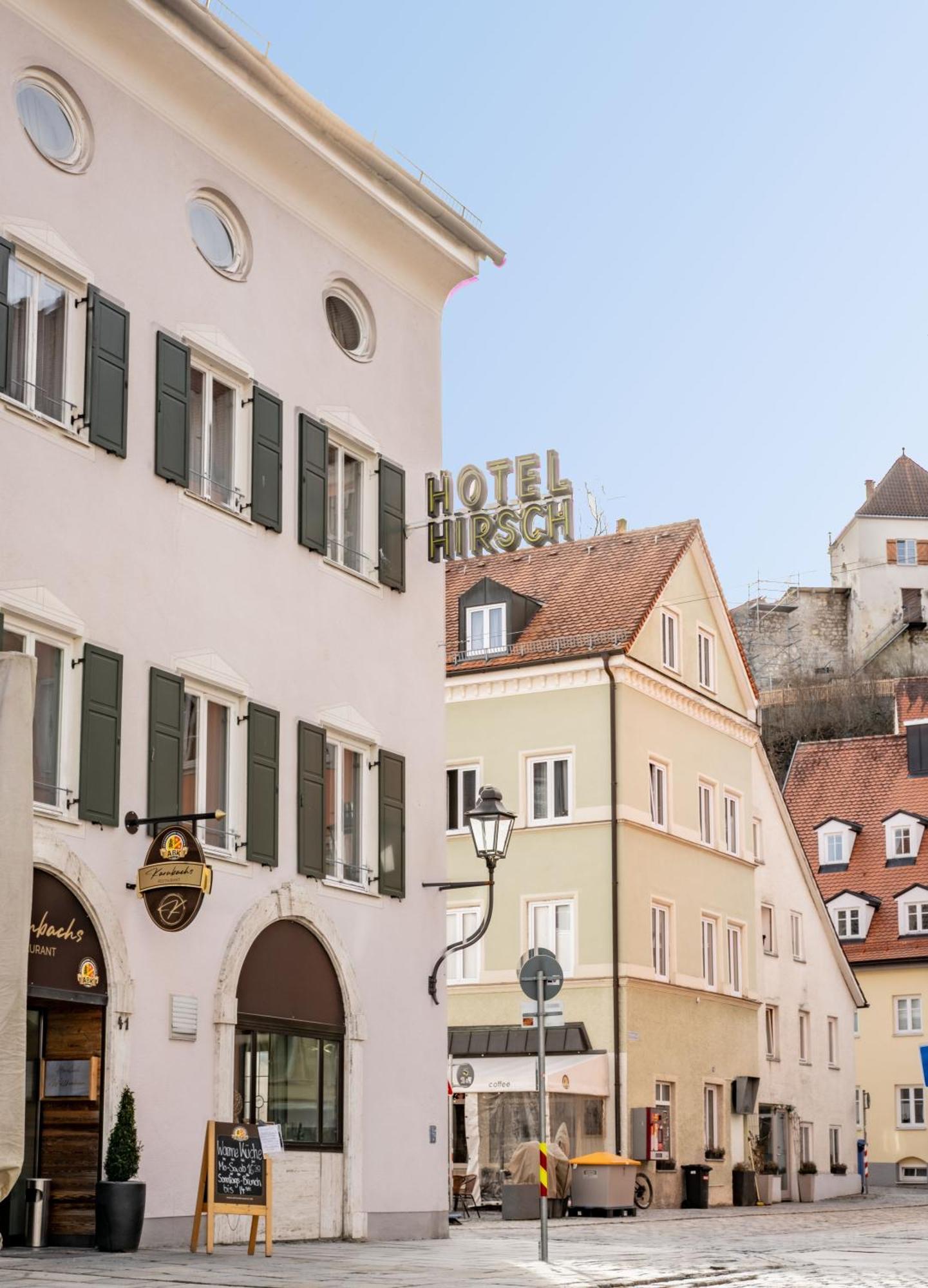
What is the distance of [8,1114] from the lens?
10.1 meters

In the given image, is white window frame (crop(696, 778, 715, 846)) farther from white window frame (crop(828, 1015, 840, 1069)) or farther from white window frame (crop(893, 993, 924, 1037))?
white window frame (crop(893, 993, 924, 1037))

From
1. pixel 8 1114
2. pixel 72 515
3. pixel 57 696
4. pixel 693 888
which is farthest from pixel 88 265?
pixel 693 888

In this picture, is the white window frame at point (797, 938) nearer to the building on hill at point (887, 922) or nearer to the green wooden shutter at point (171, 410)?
the building on hill at point (887, 922)

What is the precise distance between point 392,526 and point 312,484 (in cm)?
188

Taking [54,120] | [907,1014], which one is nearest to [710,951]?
[907,1014]

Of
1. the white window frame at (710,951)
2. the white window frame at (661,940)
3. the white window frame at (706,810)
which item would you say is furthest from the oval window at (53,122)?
the white window frame at (710,951)

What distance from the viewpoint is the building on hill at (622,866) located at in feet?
115

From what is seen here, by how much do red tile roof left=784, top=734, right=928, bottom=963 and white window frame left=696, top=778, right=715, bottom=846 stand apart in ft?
46.8

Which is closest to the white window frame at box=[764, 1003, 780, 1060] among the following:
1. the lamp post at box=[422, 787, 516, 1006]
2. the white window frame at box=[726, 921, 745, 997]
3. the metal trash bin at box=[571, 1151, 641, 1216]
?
the white window frame at box=[726, 921, 745, 997]

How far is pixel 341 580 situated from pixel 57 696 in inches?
217

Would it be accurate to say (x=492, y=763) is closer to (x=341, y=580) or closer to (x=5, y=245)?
(x=341, y=580)

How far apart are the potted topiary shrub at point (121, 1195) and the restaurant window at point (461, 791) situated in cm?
2089

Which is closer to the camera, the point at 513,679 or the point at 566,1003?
the point at 566,1003

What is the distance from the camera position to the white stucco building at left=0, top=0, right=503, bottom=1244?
17.4 m
